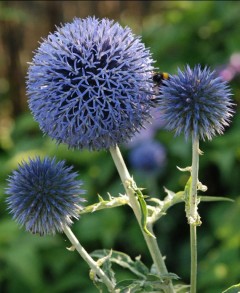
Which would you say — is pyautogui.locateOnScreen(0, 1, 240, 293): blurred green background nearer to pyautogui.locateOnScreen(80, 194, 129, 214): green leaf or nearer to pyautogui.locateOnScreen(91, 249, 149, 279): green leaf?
pyautogui.locateOnScreen(91, 249, 149, 279): green leaf

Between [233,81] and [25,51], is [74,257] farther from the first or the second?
[25,51]

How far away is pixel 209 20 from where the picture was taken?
742 cm

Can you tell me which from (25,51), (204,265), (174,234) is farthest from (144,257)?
(25,51)

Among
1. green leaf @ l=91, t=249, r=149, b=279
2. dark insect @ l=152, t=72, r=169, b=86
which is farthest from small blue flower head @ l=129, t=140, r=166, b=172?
dark insect @ l=152, t=72, r=169, b=86

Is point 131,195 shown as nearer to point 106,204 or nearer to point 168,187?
point 106,204

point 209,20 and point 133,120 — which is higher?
point 209,20

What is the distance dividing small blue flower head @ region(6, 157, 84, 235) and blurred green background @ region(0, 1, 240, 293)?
2.52 m

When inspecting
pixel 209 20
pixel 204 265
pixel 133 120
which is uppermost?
pixel 209 20

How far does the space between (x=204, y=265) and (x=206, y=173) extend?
1378 mm

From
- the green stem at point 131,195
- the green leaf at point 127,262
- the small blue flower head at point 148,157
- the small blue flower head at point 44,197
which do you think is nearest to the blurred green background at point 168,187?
the small blue flower head at point 148,157

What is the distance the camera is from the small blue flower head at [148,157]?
18.4 feet

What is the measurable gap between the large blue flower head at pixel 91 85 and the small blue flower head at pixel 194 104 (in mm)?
93

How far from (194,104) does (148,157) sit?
3.47 metres

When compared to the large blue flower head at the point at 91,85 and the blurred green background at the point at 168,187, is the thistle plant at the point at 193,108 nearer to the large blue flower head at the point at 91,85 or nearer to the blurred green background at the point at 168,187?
the large blue flower head at the point at 91,85
